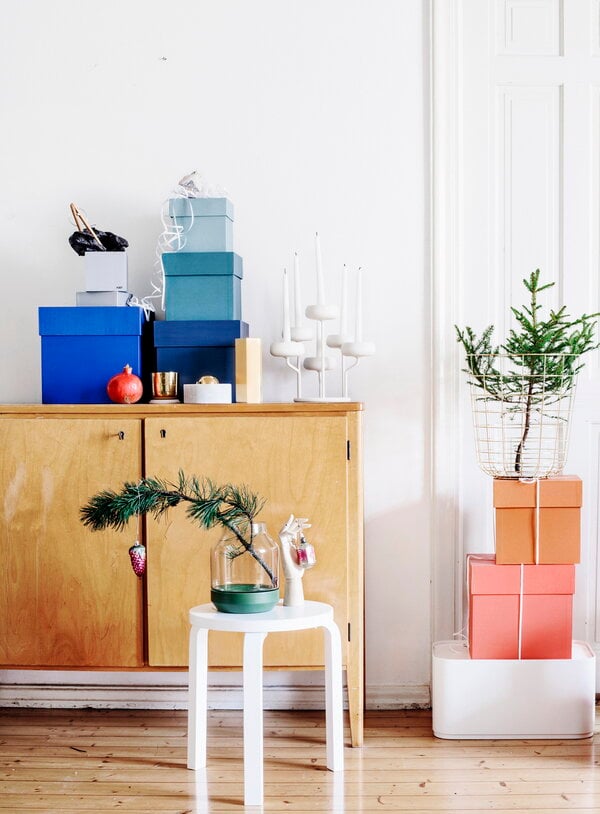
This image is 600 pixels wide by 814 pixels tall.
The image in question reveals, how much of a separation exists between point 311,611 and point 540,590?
66 cm

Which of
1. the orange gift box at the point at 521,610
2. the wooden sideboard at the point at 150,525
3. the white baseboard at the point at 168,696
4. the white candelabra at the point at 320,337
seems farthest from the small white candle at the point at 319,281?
the white baseboard at the point at 168,696

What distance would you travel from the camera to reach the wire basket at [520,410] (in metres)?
2.39

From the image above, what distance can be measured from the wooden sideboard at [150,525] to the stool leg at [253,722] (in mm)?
276

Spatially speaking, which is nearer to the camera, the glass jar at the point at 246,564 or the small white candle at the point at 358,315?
the glass jar at the point at 246,564

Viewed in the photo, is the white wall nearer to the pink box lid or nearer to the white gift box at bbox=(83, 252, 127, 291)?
the white gift box at bbox=(83, 252, 127, 291)

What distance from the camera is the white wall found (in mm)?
2693

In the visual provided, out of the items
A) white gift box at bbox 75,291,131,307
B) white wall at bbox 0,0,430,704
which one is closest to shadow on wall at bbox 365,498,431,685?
white wall at bbox 0,0,430,704

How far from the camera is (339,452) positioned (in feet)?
7.58

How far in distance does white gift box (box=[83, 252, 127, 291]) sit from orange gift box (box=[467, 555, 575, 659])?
4.09ft

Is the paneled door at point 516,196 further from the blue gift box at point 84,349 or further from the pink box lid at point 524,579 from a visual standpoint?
the blue gift box at point 84,349

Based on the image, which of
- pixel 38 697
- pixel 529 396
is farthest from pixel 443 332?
pixel 38 697

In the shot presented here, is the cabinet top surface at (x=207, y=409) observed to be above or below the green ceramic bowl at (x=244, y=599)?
above

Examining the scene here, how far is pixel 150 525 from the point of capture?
2336 millimetres

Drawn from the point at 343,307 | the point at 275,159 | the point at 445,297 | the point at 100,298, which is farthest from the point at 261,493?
the point at 275,159
